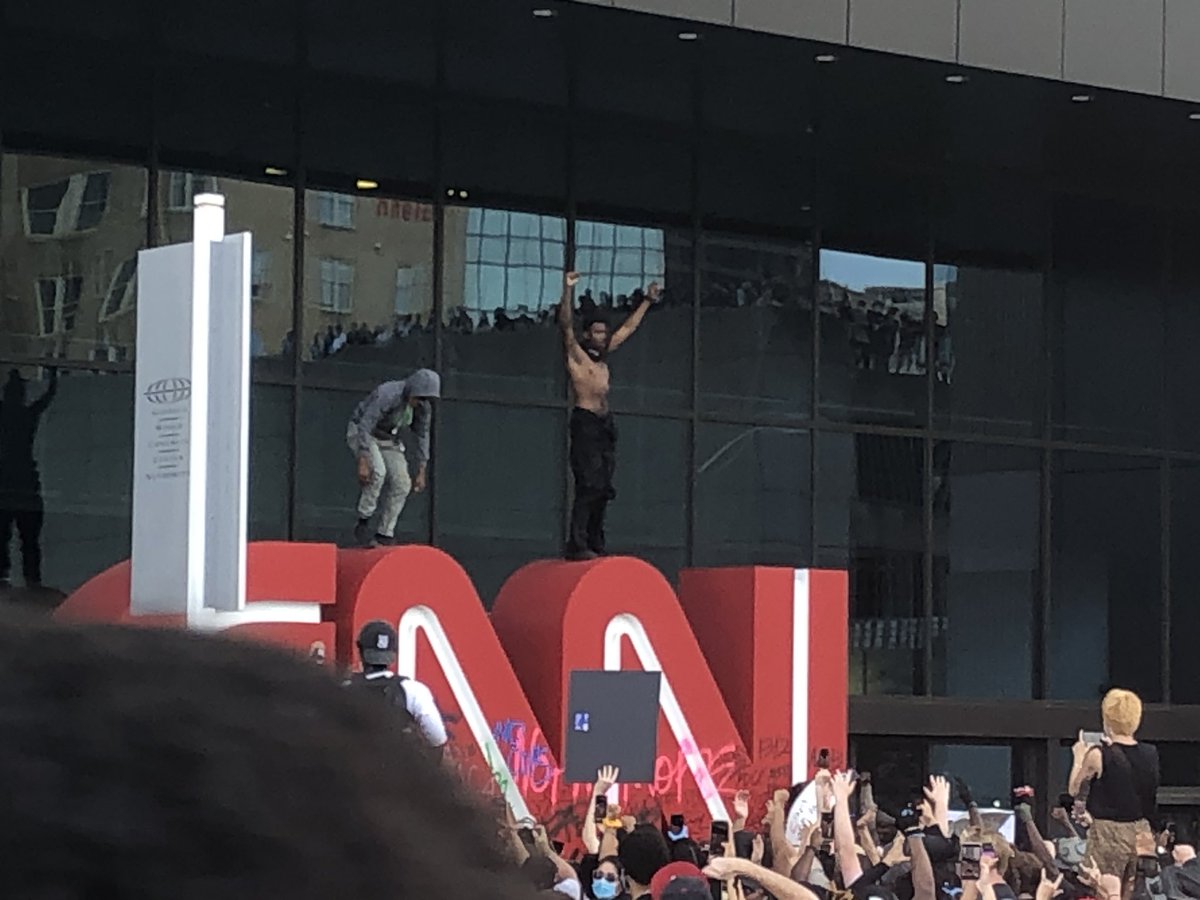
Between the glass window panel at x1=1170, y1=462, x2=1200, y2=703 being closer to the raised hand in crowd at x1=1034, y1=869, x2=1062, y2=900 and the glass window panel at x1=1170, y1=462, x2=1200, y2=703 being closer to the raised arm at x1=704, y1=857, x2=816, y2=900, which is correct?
the raised hand in crowd at x1=1034, y1=869, x2=1062, y2=900

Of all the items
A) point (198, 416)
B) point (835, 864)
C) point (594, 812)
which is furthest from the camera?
point (594, 812)

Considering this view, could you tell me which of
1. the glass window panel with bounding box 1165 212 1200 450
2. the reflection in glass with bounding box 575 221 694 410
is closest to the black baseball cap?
the reflection in glass with bounding box 575 221 694 410

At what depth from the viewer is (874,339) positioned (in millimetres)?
20031

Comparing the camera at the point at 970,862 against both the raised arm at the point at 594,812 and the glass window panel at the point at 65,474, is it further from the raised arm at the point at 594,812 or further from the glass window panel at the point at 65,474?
the glass window panel at the point at 65,474

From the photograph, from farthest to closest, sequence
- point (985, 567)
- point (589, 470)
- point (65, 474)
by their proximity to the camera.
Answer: point (985, 567) → point (65, 474) → point (589, 470)

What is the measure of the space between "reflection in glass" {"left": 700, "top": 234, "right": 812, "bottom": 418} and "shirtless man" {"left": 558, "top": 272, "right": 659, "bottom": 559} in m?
3.97

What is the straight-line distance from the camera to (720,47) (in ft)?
52.7

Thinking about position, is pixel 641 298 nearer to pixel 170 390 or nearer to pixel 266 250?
pixel 266 250

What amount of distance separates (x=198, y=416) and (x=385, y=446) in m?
5.10

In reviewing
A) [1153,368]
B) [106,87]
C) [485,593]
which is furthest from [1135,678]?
[106,87]

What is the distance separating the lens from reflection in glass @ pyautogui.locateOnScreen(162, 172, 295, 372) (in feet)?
54.5

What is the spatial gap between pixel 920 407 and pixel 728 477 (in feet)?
7.38

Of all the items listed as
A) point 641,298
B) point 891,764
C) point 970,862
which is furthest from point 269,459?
point 970,862

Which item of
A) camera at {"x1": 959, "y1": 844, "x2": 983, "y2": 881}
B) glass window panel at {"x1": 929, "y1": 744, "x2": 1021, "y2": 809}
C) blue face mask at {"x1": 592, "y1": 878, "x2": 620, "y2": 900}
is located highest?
camera at {"x1": 959, "y1": 844, "x2": 983, "y2": 881}
